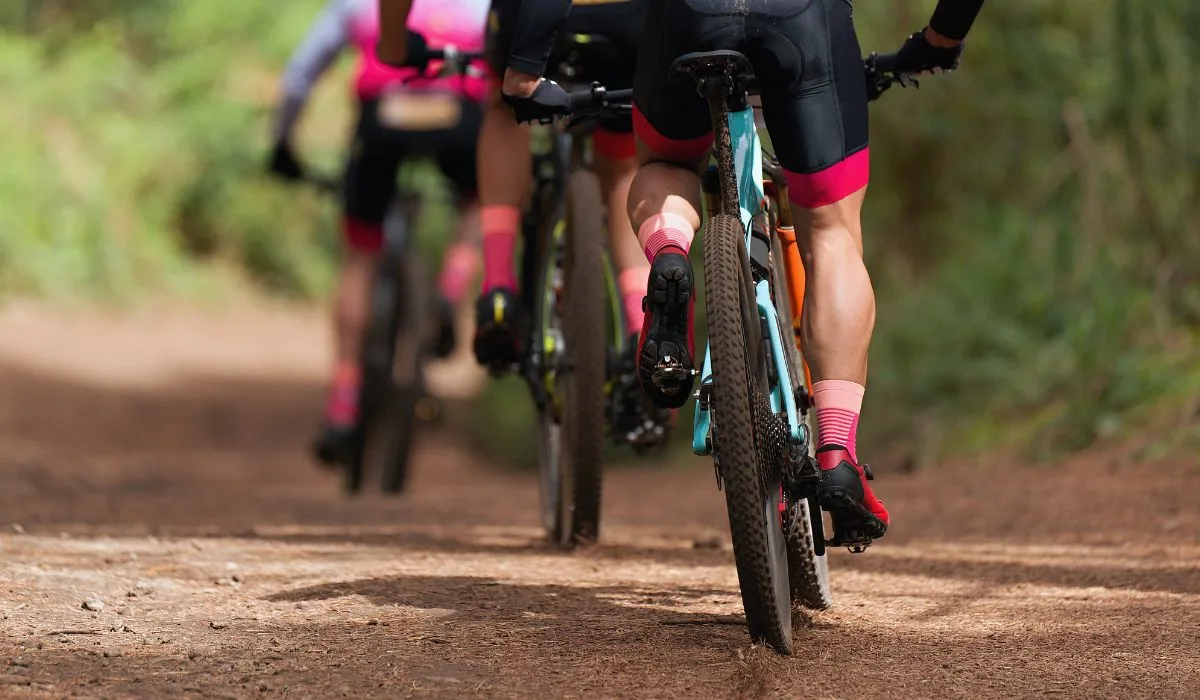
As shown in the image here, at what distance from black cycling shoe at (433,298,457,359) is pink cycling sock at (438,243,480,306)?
0.27 feet

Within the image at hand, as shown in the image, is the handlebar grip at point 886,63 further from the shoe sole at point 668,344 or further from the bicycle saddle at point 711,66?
the shoe sole at point 668,344

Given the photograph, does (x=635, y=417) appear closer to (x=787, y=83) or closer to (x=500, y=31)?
(x=500, y=31)

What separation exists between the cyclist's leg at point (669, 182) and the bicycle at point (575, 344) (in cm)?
75

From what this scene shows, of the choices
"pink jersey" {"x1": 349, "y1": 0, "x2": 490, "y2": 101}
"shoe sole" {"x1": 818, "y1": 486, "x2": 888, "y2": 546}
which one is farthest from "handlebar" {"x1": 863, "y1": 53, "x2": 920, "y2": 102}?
"pink jersey" {"x1": 349, "y1": 0, "x2": 490, "y2": 101}

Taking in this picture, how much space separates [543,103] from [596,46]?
0.87 metres

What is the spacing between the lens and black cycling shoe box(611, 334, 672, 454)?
13.8 ft

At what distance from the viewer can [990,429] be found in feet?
22.7

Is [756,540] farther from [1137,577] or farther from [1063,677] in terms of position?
[1137,577]

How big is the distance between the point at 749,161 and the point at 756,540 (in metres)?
0.78

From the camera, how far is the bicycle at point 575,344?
4281 millimetres

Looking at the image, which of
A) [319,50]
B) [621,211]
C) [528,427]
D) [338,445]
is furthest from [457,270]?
[621,211]

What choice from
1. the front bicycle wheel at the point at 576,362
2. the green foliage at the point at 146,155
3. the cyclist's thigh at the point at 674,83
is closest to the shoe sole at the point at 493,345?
the front bicycle wheel at the point at 576,362

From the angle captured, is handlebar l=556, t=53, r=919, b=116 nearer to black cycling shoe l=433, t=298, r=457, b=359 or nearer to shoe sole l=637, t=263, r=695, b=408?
shoe sole l=637, t=263, r=695, b=408

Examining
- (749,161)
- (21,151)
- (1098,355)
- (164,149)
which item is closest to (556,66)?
(749,161)
